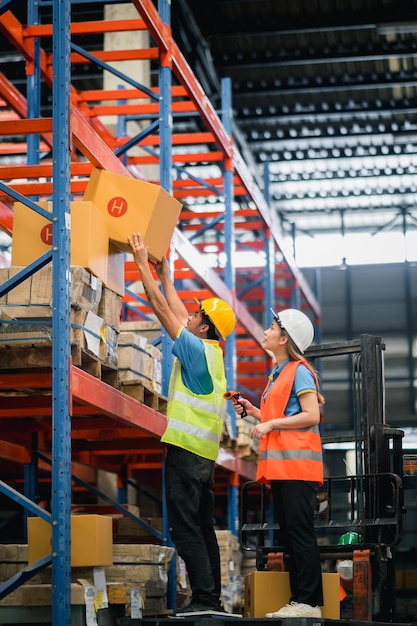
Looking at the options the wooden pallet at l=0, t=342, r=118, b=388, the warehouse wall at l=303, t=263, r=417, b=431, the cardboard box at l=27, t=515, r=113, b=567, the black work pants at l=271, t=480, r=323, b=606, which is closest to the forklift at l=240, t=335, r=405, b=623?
the black work pants at l=271, t=480, r=323, b=606

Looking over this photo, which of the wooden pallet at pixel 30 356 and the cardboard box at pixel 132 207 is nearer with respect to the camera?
the wooden pallet at pixel 30 356

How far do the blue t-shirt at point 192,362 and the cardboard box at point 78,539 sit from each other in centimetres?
109

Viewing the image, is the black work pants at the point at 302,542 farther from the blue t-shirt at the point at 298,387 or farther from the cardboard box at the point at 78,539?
the cardboard box at the point at 78,539

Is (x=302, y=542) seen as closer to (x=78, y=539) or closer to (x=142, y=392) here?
(x=78, y=539)

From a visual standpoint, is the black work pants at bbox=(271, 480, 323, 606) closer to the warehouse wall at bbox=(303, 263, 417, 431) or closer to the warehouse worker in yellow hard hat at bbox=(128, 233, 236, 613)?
the warehouse worker in yellow hard hat at bbox=(128, 233, 236, 613)

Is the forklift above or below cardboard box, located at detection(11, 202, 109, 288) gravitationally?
below

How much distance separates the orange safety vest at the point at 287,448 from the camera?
6.46 meters

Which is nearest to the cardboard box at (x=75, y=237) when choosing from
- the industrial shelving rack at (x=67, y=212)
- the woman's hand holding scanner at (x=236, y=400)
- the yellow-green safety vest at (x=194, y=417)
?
the industrial shelving rack at (x=67, y=212)

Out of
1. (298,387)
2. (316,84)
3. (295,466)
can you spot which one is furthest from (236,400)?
(316,84)

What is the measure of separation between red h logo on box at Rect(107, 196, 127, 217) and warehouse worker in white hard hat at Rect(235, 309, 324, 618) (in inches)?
73.2

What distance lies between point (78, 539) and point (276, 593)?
1427mm

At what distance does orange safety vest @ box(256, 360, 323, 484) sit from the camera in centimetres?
646

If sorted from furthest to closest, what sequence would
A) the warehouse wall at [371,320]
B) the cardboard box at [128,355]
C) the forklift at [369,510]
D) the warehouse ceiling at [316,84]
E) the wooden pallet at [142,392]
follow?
the warehouse wall at [371,320] → the warehouse ceiling at [316,84] → the wooden pallet at [142,392] → the cardboard box at [128,355] → the forklift at [369,510]

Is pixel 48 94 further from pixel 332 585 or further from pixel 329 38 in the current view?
pixel 332 585
